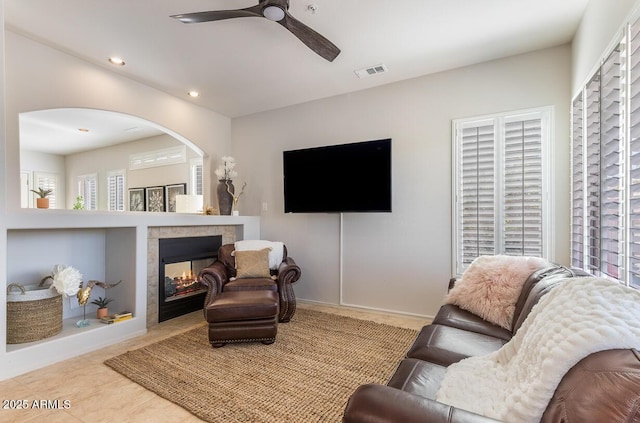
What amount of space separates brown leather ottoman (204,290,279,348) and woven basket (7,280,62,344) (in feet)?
4.20

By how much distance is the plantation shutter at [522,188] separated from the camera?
9.61 feet

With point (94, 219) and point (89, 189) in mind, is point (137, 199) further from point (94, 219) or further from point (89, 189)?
point (94, 219)

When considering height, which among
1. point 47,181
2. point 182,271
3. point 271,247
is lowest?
point 182,271

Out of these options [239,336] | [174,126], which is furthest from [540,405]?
[174,126]

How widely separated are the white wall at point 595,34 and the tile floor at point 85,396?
10.6 ft

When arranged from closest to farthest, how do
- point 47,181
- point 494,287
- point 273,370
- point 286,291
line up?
point 494,287 < point 273,370 < point 286,291 < point 47,181

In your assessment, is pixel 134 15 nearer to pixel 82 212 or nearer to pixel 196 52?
pixel 196 52

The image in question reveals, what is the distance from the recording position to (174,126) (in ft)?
13.0

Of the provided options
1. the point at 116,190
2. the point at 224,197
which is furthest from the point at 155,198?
the point at 224,197

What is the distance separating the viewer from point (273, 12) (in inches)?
79.1

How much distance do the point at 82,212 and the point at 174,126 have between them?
164 cm

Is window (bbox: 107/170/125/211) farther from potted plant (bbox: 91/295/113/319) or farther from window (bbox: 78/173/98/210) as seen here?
potted plant (bbox: 91/295/113/319)

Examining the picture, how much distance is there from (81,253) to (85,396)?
1747mm

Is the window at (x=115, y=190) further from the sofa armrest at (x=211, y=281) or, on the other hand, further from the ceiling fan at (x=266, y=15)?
the ceiling fan at (x=266, y=15)
